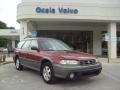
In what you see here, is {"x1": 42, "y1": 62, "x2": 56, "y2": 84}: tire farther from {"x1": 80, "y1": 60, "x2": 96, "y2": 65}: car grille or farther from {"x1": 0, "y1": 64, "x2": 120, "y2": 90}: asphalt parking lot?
{"x1": 80, "y1": 60, "x2": 96, "y2": 65}: car grille

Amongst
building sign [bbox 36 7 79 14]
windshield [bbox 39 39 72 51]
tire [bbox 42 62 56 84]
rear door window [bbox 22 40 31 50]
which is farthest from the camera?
building sign [bbox 36 7 79 14]

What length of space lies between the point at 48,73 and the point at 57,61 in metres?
0.74

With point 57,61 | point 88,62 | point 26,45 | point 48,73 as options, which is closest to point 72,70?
point 57,61

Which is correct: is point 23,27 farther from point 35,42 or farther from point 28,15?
point 35,42

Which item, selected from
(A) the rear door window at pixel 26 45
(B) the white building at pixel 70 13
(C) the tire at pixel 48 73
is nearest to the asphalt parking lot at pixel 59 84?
(C) the tire at pixel 48 73

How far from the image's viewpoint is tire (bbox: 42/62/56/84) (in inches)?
309

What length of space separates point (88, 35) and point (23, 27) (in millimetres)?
10053

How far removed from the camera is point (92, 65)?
25.7 ft

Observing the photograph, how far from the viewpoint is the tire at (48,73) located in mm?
7841

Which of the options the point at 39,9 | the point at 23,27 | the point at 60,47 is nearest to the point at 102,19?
the point at 39,9

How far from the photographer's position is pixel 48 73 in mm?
8070

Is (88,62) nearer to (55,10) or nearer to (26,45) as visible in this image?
(26,45)

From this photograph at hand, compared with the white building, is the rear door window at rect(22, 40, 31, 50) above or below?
below

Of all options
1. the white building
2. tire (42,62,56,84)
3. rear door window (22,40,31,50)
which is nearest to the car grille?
tire (42,62,56,84)
